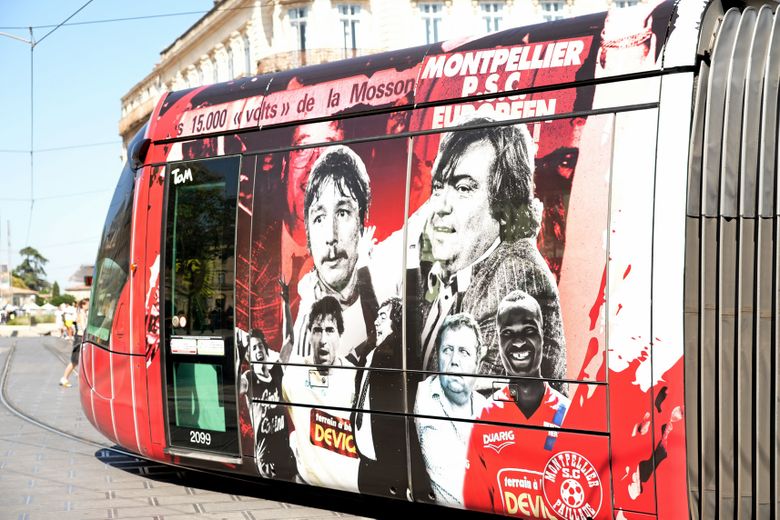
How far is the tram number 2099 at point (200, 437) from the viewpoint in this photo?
8219 millimetres

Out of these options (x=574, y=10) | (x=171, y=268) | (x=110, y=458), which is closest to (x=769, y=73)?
(x=171, y=268)

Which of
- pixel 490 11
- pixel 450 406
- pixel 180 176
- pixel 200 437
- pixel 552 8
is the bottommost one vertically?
pixel 200 437

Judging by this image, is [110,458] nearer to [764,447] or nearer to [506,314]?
[506,314]

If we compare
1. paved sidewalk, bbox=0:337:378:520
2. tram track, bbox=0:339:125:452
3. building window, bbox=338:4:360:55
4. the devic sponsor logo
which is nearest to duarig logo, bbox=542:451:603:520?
the devic sponsor logo

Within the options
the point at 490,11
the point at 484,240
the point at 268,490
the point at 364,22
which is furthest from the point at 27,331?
the point at 484,240

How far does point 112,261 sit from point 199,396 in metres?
1.79

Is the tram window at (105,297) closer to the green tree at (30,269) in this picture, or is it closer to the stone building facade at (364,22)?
the stone building facade at (364,22)

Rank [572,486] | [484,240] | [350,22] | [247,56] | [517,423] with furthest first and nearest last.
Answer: [247,56], [350,22], [484,240], [517,423], [572,486]

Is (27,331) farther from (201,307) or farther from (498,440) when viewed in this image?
(498,440)

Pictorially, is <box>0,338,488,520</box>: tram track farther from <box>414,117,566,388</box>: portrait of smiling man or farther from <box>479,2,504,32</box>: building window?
<box>479,2,504,32</box>: building window

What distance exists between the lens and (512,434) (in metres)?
6.21

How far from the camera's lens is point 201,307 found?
829 cm

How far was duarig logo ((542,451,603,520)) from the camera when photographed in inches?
232

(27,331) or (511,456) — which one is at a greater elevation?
(511,456)
